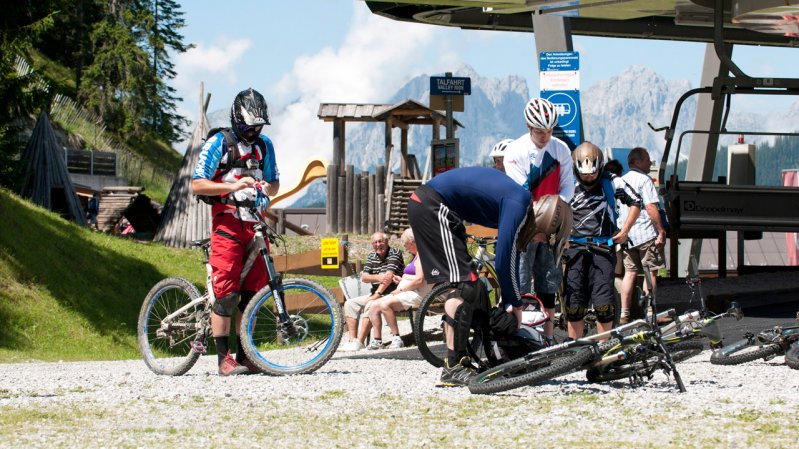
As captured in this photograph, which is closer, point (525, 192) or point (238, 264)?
point (525, 192)

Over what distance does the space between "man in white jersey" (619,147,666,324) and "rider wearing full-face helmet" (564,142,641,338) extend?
2.91 meters

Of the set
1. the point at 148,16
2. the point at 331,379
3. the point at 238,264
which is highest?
the point at 148,16

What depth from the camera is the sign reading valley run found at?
1451 centimetres

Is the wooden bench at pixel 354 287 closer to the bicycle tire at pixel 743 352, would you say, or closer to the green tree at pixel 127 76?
the bicycle tire at pixel 743 352

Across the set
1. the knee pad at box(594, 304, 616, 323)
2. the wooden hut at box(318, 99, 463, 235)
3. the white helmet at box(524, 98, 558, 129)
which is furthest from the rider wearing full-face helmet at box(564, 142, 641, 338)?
the wooden hut at box(318, 99, 463, 235)

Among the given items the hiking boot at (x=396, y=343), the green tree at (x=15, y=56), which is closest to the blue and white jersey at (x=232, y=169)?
the hiking boot at (x=396, y=343)

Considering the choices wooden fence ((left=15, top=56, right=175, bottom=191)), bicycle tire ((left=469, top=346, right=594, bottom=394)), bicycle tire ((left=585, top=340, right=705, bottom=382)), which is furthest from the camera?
wooden fence ((left=15, top=56, right=175, bottom=191))

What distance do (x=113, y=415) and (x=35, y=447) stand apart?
3.49 feet

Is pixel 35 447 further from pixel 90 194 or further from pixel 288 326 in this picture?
pixel 90 194

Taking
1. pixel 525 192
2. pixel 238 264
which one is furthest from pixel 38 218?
pixel 525 192

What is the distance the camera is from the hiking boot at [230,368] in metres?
9.05

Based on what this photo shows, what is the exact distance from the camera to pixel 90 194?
159 feet

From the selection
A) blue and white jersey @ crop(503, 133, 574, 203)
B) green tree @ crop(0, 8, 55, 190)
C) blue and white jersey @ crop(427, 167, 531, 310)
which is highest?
green tree @ crop(0, 8, 55, 190)

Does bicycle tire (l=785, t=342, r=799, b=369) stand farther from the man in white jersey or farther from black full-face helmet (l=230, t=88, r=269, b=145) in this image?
black full-face helmet (l=230, t=88, r=269, b=145)
